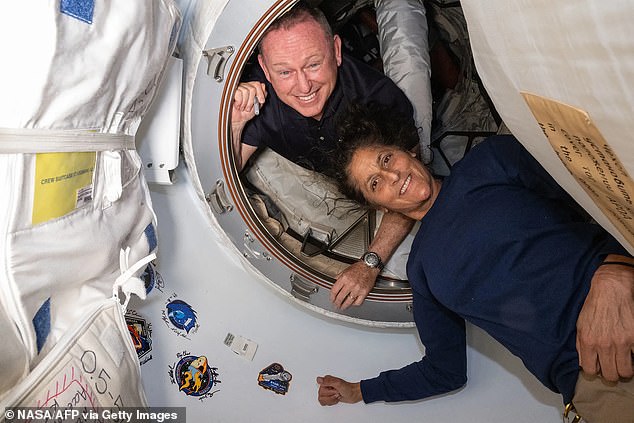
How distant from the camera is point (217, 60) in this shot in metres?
1.10

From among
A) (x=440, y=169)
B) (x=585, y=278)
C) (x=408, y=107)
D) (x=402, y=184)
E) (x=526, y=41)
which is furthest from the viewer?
(x=440, y=169)

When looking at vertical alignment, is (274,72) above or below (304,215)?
above

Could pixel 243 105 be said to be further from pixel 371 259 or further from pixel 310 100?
pixel 371 259

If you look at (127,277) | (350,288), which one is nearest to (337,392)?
(350,288)

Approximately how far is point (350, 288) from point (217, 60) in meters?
0.58

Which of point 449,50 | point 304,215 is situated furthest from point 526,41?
point 449,50

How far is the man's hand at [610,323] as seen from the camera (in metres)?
0.92

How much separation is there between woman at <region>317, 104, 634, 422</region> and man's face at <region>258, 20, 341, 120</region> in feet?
A: 0.91

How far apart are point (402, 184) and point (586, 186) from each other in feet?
2.10

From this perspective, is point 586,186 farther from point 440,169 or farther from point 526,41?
point 440,169

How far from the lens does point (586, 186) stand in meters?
0.62

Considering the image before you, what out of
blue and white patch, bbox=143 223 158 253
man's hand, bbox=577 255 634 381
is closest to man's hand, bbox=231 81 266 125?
blue and white patch, bbox=143 223 158 253

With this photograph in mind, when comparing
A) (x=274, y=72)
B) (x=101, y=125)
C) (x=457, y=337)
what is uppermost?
(x=274, y=72)

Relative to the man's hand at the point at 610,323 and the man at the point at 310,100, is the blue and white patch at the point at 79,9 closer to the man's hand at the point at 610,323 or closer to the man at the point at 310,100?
the man at the point at 310,100
